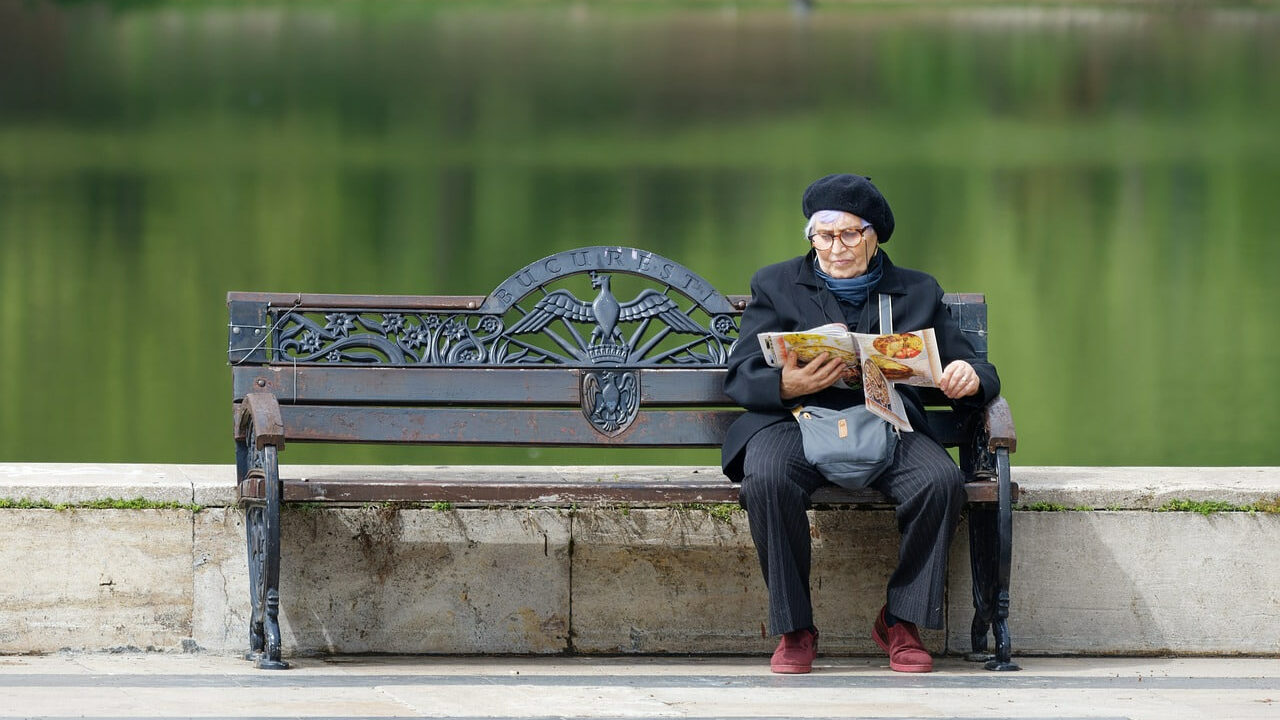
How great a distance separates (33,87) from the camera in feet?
144

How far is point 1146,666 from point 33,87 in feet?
138

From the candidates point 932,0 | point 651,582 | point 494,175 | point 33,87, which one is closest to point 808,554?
point 651,582

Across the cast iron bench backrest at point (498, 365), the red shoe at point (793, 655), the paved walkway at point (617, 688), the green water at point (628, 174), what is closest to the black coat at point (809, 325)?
the cast iron bench backrest at point (498, 365)

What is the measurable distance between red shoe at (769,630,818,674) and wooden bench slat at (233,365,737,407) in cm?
68

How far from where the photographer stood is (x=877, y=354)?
4.94 meters

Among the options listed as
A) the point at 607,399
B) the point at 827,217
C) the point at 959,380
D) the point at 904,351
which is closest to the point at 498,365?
the point at 607,399

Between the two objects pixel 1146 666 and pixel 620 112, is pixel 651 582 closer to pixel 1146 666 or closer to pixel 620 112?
pixel 1146 666

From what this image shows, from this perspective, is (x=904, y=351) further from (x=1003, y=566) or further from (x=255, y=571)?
(x=255, y=571)

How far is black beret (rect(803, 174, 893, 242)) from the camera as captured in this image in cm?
510

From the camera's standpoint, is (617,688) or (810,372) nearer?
(617,688)

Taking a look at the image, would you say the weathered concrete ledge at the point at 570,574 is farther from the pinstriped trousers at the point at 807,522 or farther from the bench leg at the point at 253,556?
the pinstriped trousers at the point at 807,522

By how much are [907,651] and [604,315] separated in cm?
123

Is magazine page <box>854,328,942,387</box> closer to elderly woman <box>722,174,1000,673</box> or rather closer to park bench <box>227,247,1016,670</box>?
elderly woman <box>722,174,1000,673</box>

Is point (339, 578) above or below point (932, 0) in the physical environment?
below
